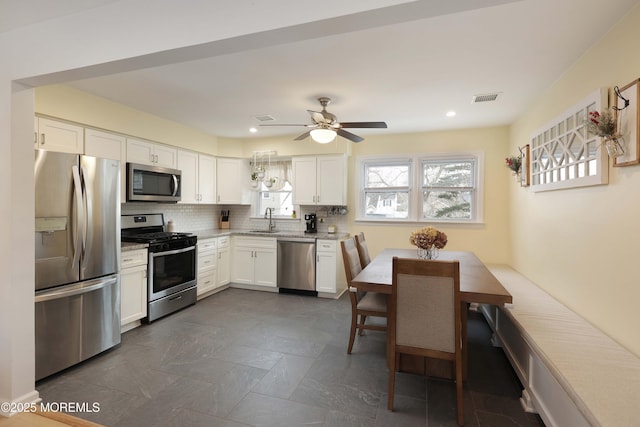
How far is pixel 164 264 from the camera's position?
3672 millimetres

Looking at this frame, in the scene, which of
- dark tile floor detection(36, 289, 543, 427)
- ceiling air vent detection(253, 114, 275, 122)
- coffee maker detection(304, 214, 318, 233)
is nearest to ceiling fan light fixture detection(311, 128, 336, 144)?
ceiling air vent detection(253, 114, 275, 122)

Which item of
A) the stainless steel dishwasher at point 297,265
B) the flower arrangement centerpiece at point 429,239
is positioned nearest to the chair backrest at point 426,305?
the flower arrangement centerpiece at point 429,239

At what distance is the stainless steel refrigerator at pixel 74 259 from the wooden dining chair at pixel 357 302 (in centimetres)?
213

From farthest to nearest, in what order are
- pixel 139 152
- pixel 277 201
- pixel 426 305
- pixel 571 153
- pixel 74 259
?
pixel 277 201 < pixel 139 152 < pixel 74 259 < pixel 571 153 < pixel 426 305

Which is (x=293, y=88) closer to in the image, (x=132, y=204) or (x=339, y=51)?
(x=339, y=51)

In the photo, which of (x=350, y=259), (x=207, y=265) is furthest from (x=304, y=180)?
(x=350, y=259)

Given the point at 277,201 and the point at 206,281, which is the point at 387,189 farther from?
the point at 206,281

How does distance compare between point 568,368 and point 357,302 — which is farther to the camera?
point 357,302

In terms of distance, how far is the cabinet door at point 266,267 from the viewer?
479cm

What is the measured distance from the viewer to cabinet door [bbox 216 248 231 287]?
4.77 metres

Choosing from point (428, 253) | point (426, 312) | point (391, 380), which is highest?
point (428, 253)

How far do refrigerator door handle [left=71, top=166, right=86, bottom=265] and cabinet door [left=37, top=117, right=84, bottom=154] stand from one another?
24.0 inches

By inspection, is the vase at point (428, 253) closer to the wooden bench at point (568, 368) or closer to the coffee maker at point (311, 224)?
the wooden bench at point (568, 368)

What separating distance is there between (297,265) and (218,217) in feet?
6.07
